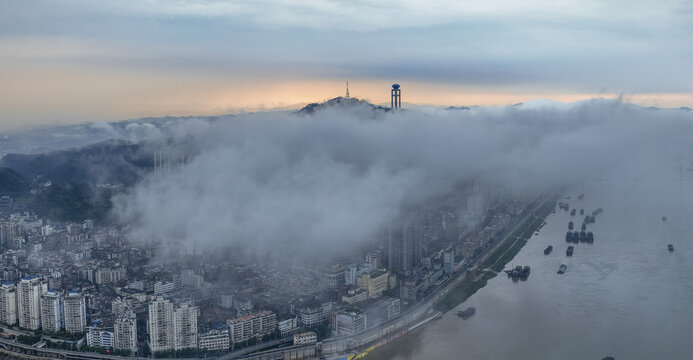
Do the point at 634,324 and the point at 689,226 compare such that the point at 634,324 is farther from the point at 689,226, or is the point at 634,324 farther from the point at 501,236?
the point at 689,226

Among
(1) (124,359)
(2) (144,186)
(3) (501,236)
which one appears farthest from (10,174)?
(3) (501,236)

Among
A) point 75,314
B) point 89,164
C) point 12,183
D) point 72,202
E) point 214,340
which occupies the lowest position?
point 214,340

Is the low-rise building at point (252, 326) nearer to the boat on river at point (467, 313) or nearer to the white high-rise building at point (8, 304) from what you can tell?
the boat on river at point (467, 313)

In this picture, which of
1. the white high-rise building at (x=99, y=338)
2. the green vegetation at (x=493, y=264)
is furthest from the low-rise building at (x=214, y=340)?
the green vegetation at (x=493, y=264)

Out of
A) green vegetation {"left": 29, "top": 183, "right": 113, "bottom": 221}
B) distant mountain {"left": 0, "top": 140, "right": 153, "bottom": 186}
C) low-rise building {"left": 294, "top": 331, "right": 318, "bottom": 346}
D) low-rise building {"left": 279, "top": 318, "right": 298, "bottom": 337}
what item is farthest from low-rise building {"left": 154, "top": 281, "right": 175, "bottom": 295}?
distant mountain {"left": 0, "top": 140, "right": 153, "bottom": 186}

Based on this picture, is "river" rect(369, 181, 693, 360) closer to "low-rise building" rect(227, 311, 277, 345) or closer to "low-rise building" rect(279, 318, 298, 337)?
"low-rise building" rect(279, 318, 298, 337)

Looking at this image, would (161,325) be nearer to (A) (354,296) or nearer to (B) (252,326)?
(B) (252,326)

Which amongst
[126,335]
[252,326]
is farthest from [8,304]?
[252,326]
